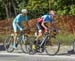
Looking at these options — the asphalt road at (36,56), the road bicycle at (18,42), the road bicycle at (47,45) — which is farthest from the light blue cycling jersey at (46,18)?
the asphalt road at (36,56)

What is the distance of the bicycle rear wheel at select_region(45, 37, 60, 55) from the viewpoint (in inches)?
565

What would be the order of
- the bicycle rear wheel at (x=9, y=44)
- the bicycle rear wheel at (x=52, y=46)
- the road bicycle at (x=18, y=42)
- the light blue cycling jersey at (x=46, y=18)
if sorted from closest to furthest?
1. the bicycle rear wheel at (x=52, y=46)
2. the light blue cycling jersey at (x=46, y=18)
3. the road bicycle at (x=18, y=42)
4. the bicycle rear wheel at (x=9, y=44)

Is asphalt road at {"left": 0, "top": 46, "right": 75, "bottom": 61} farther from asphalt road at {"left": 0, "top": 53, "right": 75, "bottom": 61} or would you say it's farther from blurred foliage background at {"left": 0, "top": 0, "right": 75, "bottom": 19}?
blurred foliage background at {"left": 0, "top": 0, "right": 75, "bottom": 19}

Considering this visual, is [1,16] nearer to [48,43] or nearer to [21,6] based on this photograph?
[21,6]

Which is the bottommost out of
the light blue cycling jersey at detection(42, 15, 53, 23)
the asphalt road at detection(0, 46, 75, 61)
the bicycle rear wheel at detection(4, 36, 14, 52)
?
the asphalt road at detection(0, 46, 75, 61)

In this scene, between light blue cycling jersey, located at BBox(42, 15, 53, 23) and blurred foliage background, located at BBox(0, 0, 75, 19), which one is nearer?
light blue cycling jersey, located at BBox(42, 15, 53, 23)

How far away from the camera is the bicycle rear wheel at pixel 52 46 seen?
14.3m

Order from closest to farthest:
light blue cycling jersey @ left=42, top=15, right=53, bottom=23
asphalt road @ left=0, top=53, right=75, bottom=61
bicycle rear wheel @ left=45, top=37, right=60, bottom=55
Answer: asphalt road @ left=0, top=53, right=75, bottom=61 → bicycle rear wheel @ left=45, top=37, right=60, bottom=55 → light blue cycling jersey @ left=42, top=15, right=53, bottom=23

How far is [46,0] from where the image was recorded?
26344 mm

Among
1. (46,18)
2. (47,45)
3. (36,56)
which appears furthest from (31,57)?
(46,18)

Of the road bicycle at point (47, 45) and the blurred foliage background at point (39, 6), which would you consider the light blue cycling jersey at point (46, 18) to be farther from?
the blurred foliage background at point (39, 6)

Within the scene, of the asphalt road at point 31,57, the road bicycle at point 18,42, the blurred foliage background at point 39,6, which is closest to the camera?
the asphalt road at point 31,57

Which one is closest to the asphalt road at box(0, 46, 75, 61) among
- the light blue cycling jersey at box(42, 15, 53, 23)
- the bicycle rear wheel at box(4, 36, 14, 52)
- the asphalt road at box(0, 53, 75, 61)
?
the asphalt road at box(0, 53, 75, 61)

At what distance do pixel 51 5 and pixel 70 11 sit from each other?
172 centimetres
